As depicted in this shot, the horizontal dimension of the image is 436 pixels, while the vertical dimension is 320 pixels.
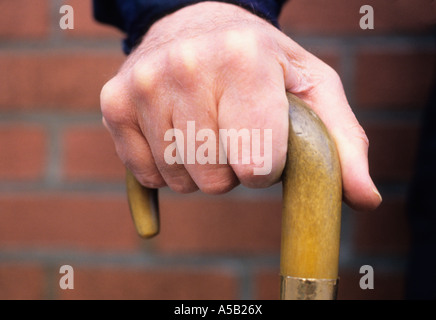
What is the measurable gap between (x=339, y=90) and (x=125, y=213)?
14.2 inches

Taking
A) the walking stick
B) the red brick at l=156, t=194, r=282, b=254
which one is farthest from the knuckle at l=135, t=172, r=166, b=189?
the red brick at l=156, t=194, r=282, b=254

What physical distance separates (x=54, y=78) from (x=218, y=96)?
1.25 feet

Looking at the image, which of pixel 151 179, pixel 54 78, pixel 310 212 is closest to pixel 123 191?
pixel 54 78

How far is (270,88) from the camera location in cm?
27

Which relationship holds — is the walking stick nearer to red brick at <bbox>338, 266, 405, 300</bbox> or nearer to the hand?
the hand

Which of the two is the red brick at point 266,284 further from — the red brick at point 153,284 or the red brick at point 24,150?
the red brick at point 24,150

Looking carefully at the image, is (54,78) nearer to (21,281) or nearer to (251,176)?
(21,281)

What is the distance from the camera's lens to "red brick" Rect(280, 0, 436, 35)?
21.7 inches

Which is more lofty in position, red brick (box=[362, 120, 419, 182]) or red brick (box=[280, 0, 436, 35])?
red brick (box=[280, 0, 436, 35])

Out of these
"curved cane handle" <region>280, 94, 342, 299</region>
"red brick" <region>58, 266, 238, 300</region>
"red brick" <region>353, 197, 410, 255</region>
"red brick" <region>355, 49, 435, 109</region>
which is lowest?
"red brick" <region>58, 266, 238, 300</region>

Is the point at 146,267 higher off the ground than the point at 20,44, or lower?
lower

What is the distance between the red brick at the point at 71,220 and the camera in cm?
60

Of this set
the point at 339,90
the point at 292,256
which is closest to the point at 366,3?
the point at 339,90

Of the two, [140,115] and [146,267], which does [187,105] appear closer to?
[140,115]
